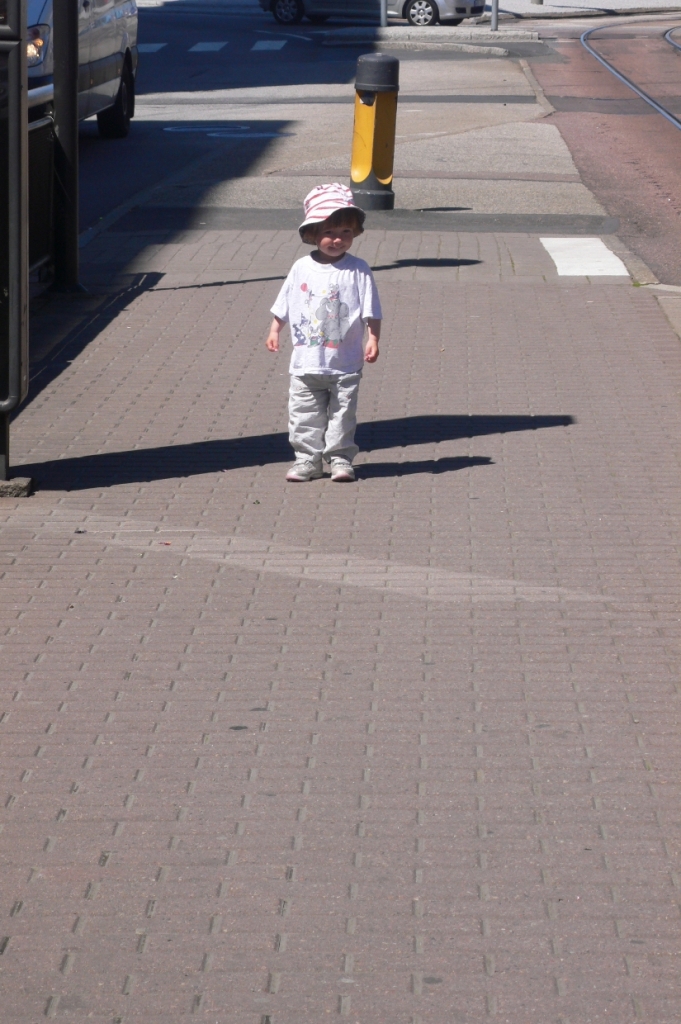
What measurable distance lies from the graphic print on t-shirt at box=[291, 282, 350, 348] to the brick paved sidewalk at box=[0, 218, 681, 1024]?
0.66 m

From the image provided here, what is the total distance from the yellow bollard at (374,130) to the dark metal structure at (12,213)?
23.9 ft

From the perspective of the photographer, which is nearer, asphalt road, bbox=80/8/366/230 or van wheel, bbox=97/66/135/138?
asphalt road, bbox=80/8/366/230

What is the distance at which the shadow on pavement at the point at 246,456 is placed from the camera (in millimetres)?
6805

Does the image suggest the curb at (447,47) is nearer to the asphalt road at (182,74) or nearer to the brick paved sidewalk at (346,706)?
the asphalt road at (182,74)

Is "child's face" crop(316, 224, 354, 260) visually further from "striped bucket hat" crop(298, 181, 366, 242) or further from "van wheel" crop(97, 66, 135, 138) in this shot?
"van wheel" crop(97, 66, 135, 138)

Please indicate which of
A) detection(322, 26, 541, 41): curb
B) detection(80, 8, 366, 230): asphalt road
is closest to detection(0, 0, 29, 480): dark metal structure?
detection(80, 8, 366, 230): asphalt road

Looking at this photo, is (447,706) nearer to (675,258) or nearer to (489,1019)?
(489,1019)

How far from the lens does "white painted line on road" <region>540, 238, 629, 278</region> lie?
1127 centimetres

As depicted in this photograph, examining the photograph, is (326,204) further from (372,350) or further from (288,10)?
(288,10)

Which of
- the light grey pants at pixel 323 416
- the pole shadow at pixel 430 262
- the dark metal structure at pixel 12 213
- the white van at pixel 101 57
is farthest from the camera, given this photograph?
the white van at pixel 101 57

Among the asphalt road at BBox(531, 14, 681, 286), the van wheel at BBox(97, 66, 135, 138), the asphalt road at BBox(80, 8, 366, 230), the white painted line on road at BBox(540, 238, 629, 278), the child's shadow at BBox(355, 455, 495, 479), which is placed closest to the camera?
the child's shadow at BBox(355, 455, 495, 479)

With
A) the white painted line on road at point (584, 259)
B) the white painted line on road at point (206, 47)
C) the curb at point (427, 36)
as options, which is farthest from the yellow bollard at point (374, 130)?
the curb at point (427, 36)

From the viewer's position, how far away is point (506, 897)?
3523mm

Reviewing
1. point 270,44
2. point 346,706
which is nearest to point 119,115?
point 346,706
